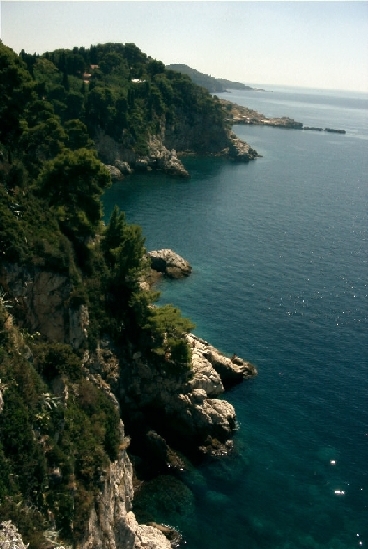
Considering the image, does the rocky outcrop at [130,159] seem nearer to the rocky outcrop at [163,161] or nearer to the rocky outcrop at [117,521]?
the rocky outcrop at [163,161]

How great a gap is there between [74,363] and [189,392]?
2016cm

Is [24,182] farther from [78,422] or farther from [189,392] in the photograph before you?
[189,392]

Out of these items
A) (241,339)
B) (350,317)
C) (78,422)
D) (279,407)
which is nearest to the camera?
(78,422)

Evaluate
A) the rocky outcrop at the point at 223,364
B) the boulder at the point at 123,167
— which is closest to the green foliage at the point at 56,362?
the rocky outcrop at the point at 223,364

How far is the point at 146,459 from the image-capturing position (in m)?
56.5

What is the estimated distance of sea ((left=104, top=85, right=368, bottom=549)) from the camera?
51.5 m

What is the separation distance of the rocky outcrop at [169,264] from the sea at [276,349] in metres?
2.75

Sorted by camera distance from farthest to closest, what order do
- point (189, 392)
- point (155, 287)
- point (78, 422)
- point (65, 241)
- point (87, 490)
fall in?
point (155, 287)
point (189, 392)
point (65, 241)
point (78, 422)
point (87, 490)

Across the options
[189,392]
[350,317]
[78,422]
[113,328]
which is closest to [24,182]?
[113,328]

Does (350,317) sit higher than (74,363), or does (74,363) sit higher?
(74,363)

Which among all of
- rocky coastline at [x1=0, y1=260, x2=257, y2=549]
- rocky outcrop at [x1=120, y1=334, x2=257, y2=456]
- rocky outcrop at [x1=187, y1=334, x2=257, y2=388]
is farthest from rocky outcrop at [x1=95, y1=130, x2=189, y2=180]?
rocky outcrop at [x1=120, y1=334, x2=257, y2=456]

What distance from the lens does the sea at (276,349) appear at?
51469mm

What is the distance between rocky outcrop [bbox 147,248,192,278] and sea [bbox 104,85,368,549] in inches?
108

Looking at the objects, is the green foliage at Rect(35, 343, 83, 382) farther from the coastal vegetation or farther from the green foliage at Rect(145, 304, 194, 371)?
the green foliage at Rect(145, 304, 194, 371)
